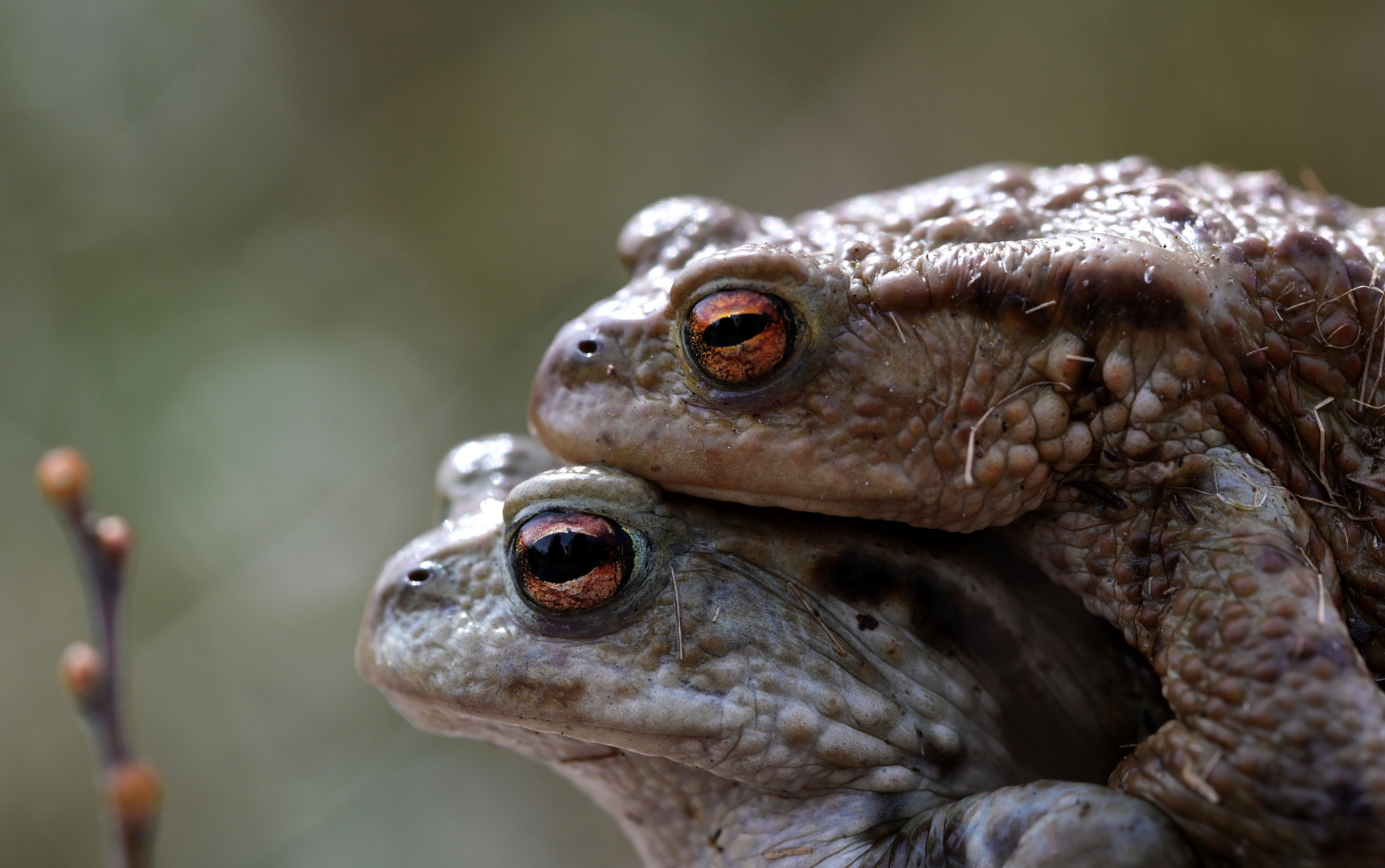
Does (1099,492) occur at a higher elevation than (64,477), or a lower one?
lower

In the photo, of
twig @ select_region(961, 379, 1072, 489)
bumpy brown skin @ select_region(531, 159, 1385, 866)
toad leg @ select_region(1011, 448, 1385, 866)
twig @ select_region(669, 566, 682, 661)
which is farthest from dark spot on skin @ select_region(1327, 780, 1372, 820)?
twig @ select_region(669, 566, 682, 661)

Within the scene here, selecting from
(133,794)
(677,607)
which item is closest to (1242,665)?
(677,607)

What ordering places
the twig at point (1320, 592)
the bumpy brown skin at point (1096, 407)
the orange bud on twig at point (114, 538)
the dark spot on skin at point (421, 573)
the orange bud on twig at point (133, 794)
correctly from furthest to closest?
the dark spot on skin at point (421, 573)
the bumpy brown skin at point (1096, 407)
the twig at point (1320, 592)
the orange bud on twig at point (114, 538)
the orange bud on twig at point (133, 794)

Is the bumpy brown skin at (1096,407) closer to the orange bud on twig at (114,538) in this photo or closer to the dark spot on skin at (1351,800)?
the dark spot on skin at (1351,800)

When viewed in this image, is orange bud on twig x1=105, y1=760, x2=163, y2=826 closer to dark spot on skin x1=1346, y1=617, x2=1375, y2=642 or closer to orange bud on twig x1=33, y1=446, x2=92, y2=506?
orange bud on twig x1=33, y1=446, x2=92, y2=506

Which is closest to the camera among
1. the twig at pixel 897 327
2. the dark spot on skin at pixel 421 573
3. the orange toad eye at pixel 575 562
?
the twig at pixel 897 327

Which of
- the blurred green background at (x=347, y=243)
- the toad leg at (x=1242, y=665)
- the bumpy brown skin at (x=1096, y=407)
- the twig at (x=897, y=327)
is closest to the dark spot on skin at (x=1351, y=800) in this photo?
the toad leg at (x=1242, y=665)

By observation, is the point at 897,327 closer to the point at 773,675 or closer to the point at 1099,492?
the point at 1099,492

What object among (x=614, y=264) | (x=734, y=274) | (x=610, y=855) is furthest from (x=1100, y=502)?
(x=614, y=264)
